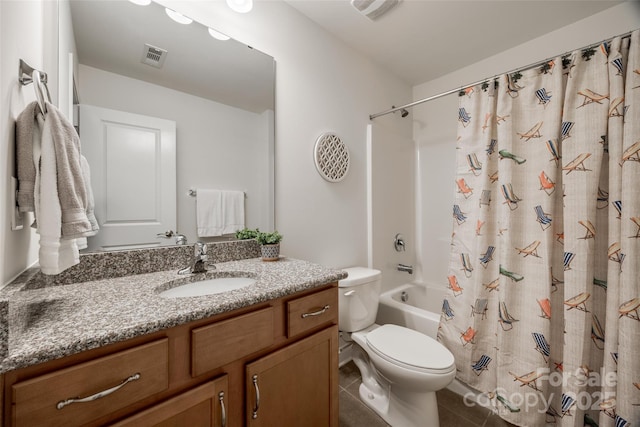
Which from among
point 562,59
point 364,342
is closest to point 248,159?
point 364,342

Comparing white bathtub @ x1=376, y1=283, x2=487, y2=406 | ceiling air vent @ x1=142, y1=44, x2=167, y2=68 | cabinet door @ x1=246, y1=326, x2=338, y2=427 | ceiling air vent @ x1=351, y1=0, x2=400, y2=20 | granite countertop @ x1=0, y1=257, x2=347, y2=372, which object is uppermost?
ceiling air vent @ x1=351, y1=0, x2=400, y2=20

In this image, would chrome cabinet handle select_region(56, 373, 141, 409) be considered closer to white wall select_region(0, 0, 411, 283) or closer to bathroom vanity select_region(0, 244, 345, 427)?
bathroom vanity select_region(0, 244, 345, 427)

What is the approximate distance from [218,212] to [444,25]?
6.44 feet

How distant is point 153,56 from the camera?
1.13m

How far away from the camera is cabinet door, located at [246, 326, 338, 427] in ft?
2.66

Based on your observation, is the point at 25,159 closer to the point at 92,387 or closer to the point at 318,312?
the point at 92,387

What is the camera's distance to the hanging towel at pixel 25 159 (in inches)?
Answer: 26.1

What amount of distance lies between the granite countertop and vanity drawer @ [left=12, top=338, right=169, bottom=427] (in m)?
0.05

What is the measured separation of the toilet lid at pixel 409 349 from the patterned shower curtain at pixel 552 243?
374 millimetres

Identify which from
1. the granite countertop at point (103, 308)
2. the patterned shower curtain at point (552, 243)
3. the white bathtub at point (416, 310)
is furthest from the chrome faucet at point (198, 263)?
the patterned shower curtain at point (552, 243)

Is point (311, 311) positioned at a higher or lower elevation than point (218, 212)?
lower

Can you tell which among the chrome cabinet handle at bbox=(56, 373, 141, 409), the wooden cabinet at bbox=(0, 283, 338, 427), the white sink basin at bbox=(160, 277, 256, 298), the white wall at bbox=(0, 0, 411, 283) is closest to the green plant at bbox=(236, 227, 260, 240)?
the white wall at bbox=(0, 0, 411, 283)

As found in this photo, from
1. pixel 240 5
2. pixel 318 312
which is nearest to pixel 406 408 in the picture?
pixel 318 312

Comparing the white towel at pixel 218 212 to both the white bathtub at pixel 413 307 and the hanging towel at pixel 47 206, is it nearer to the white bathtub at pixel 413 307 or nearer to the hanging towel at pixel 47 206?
the hanging towel at pixel 47 206
